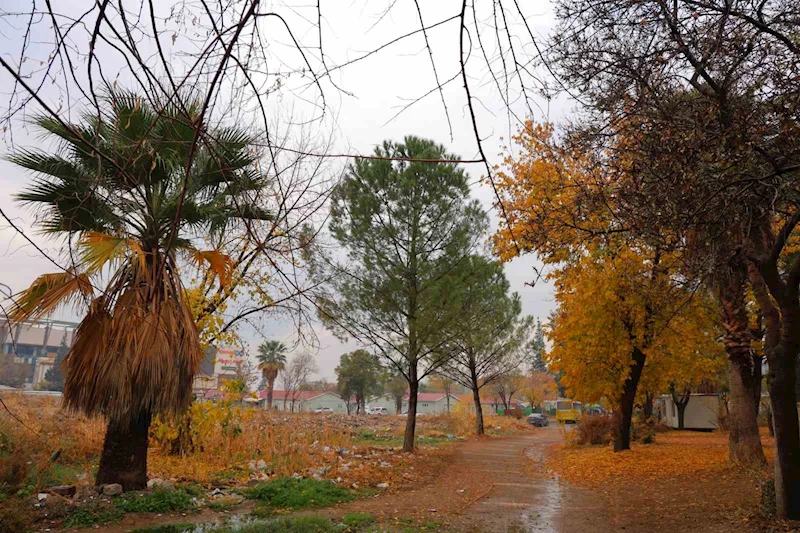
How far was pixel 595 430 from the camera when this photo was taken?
64.8ft

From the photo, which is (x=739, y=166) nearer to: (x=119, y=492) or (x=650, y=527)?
(x=650, y=527)

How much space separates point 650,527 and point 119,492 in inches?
282

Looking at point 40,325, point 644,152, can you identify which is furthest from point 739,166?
point 40,325

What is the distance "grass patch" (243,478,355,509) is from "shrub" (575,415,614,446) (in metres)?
13.1

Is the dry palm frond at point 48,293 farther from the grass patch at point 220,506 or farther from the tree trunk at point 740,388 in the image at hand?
the tree trunk at point 740,388

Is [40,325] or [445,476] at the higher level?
[40,325]

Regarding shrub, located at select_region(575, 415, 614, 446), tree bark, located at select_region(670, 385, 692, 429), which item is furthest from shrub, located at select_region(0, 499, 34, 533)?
tree bark, located at select_region(670, 385, 692, 429)

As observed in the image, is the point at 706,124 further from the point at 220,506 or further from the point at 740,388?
the point at 740,388

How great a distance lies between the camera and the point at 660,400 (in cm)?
3566

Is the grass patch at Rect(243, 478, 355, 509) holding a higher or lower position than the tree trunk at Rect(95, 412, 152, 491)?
lower

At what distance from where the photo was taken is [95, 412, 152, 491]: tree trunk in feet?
25.6

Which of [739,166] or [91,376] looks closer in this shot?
[739,166]

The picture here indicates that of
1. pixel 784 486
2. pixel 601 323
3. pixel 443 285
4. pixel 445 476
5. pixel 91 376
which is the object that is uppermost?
pixel 443 285

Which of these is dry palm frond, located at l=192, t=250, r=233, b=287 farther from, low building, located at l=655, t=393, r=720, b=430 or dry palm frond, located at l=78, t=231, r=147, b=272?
low building, located at l=655, t=393, r=720, b=430
